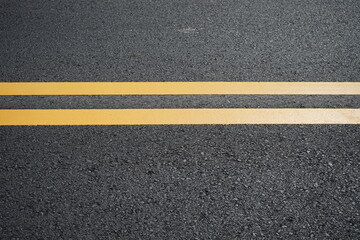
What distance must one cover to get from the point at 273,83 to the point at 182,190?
4.43 feet

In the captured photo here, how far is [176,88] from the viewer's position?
304 centimetres

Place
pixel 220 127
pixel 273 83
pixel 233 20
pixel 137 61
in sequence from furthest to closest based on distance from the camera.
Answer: pixel 233 20
pixel 137 61
pixel 273 83
pixel 220 127

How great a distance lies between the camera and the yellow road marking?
2.98m

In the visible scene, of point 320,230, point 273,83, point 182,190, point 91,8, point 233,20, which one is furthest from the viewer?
point 91,8

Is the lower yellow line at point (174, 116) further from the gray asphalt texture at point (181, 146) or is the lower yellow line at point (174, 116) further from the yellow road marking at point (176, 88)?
the yellow road marking at point (176, 88)

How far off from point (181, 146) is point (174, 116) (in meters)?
0.31

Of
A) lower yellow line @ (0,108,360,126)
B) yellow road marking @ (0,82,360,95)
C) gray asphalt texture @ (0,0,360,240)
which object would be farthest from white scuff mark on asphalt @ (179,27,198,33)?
lower yellow line @ (0,108,360,126)

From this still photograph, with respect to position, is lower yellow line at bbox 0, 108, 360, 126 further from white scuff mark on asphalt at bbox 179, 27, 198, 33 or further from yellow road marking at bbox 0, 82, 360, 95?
white scuff mark on asphalt at bbox 179, 27, 198, 33

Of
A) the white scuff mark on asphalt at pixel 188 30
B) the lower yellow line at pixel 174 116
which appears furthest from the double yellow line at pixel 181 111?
the white scuff mark on asphalt at pixel 188 30

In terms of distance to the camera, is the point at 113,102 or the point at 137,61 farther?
the point at 137,61

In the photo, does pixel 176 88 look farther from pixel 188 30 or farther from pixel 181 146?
pixel 188 30

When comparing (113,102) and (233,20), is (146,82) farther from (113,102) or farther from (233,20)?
(233,20)

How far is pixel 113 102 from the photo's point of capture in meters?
2.88

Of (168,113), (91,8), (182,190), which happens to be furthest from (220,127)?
(91,8)
